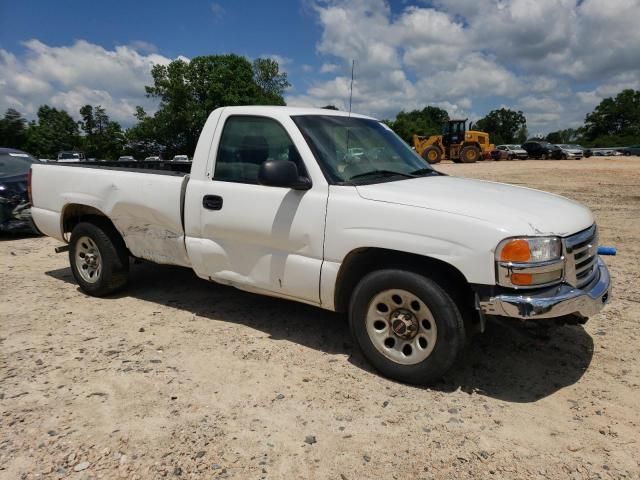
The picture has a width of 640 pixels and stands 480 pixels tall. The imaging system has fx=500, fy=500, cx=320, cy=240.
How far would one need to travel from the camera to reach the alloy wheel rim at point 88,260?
527 centimetres

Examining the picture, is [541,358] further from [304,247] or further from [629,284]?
[629,284]

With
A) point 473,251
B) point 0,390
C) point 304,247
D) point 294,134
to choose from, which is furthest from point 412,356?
point 0,390

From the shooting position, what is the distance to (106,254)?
16.8 ft

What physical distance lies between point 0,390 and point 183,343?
1.30 m

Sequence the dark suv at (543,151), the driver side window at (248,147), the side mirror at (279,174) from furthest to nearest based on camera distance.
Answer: the dark suv at (543,151) → the driver side window at (248,147) → the side mirror at (279,174)

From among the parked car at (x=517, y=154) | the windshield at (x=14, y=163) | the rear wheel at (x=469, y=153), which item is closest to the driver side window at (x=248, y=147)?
the windshield at (x=14, y=163)

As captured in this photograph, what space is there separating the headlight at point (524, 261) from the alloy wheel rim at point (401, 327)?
22.2 inches

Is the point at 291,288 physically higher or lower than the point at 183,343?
higher

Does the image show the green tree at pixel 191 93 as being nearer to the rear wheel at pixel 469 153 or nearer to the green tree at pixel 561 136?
the rear wheel at pixel 469 153

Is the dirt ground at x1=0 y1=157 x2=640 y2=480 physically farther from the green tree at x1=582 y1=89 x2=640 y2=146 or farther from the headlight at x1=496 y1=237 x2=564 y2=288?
the green tree at x1=582 y1=89 x2=640 y2=146

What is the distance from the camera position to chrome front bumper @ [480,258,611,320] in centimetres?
297

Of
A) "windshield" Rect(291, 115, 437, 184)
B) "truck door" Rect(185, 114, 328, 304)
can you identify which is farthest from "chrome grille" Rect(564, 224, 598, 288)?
"truck door" Rect(185, 114, 328, 304)

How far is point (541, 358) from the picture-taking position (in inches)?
155

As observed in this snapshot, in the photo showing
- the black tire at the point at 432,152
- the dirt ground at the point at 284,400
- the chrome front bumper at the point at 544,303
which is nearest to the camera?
the dirt ground at the point at 284,400
